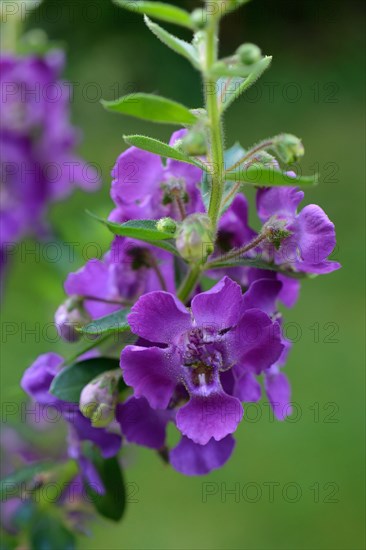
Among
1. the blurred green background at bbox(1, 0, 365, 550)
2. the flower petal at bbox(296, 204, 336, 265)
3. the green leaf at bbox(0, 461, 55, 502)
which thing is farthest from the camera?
the blurred green background at bbox(1, 0, 365, 550)

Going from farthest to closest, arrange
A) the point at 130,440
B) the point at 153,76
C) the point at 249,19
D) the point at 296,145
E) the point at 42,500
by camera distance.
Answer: the point at 249,19, the point at 153,76, the point at 42,500, the point at 130,440, the point at 296,145

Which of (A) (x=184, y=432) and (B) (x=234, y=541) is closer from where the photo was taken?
(A) (x=184, y=432)

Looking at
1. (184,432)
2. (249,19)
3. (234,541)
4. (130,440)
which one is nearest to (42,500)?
(130,440)

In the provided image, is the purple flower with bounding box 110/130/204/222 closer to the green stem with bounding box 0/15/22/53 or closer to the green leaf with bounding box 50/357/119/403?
the green leaf with bounding box 50/357/119/403

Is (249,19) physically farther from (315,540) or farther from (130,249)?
(130,249)

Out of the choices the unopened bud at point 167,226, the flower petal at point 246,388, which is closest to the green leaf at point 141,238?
the unopened bud at point 167,226

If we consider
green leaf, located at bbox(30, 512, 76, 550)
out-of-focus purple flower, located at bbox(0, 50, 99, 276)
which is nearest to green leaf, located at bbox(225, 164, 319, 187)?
green leaf, located at bbox(30, 512, 76, 550)

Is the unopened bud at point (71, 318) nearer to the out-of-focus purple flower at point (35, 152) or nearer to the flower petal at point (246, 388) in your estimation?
the flower petal at point (246, 388)

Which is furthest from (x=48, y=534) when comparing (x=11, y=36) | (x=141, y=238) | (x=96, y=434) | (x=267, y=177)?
(x=11, y=36)
